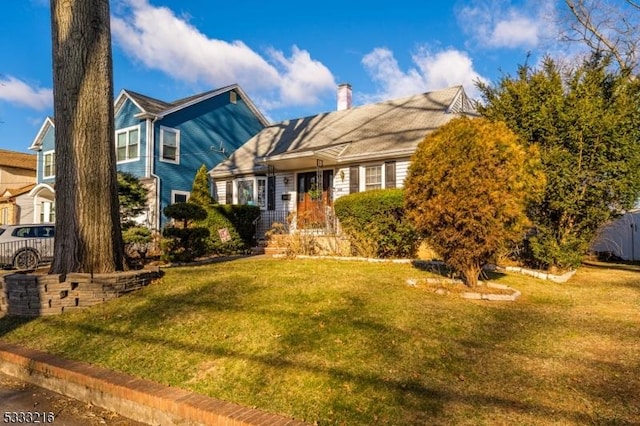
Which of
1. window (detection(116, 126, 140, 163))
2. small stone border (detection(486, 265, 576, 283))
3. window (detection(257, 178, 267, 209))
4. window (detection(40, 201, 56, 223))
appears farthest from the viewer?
window (detection(40, 201, 56, 223))

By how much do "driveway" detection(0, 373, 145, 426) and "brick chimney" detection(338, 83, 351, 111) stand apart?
1794 centimetres

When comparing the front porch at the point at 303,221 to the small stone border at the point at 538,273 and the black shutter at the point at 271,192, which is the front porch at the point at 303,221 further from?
the small stone border at the point at 538,273

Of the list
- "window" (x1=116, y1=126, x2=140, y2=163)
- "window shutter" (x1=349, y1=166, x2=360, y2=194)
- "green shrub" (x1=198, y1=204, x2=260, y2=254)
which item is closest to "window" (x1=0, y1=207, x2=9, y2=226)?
"window" (x1=116, y1=126, x2=140, y2=163)

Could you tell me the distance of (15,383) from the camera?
4477mm

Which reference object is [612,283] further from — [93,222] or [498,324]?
[93,222]

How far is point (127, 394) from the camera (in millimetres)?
3602

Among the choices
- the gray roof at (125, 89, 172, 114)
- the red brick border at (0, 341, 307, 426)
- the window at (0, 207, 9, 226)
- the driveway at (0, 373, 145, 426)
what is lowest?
the driveway at (0, 373, 145, 426)

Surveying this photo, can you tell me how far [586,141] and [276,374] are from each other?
24.3 ft

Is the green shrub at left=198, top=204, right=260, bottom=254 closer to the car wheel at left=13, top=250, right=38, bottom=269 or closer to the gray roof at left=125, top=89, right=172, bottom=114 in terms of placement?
the car wheel at left=13, top=250, right=38, bottom=269

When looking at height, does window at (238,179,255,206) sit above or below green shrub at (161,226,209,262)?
above

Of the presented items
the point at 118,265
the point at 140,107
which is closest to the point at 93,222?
the point at 118,265

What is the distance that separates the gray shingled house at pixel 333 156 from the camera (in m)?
14.1

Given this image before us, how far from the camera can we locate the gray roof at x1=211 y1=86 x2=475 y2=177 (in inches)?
562

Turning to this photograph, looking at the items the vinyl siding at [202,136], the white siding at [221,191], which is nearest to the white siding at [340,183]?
the white siding at [221,191]
